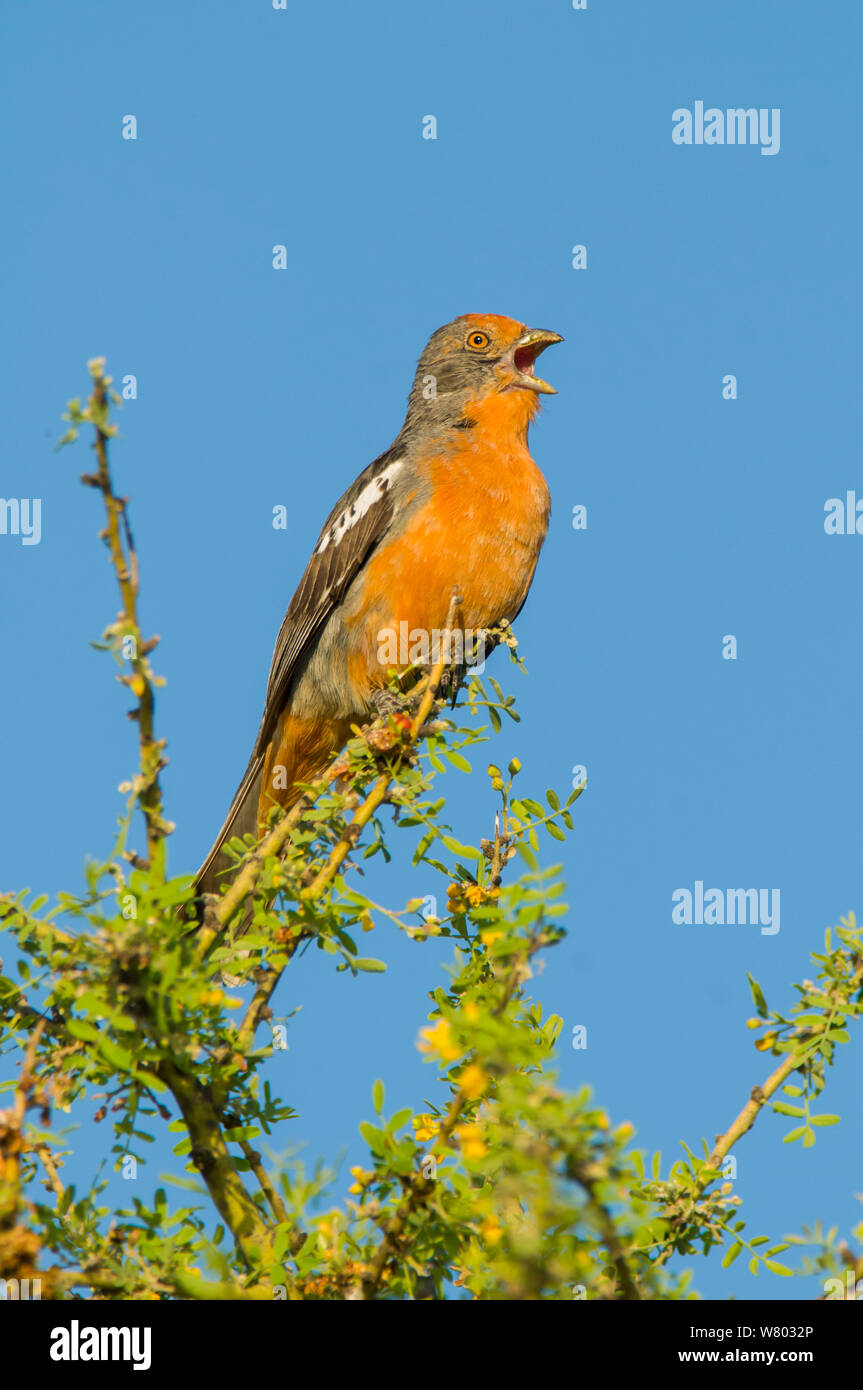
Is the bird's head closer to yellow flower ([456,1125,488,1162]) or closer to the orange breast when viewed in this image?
the orange breast

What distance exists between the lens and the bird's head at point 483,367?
315 inches

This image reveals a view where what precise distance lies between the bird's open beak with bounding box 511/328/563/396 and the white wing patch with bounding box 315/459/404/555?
3.33 ft

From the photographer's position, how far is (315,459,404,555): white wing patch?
24.9 ft

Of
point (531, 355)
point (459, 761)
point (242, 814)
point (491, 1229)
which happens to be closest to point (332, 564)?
point (242, 814)

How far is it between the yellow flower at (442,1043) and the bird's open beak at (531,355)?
21.1ft

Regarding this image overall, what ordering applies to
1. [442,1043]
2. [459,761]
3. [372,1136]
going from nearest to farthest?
[442,1043] → [372,1136] → [459,761]

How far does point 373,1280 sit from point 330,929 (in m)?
0.78

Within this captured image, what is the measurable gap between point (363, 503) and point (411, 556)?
2.56ft

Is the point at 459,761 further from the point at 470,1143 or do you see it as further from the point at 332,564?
the point at 332,564

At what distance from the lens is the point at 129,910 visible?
249cm

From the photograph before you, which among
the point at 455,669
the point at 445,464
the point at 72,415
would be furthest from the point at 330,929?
the point at 445,464

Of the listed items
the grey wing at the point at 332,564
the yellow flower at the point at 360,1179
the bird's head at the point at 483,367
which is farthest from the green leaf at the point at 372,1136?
the bird's head at the point at 483,367

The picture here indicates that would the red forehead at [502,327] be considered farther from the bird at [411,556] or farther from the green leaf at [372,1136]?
the green leaf at [372,1136]

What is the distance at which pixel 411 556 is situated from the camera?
7.03 meters
